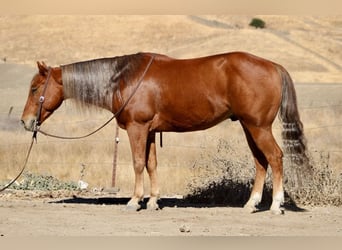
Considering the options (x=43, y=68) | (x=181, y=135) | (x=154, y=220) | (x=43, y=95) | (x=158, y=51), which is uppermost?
(x=158, y=51)

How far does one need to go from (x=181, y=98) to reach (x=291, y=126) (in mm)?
1532

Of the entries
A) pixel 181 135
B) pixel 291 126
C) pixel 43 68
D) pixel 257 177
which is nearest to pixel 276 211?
pixel 257 177

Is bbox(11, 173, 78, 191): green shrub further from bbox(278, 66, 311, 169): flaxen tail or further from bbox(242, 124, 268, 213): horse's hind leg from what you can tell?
bbox(278, 66, 311, 169): flaxen tail

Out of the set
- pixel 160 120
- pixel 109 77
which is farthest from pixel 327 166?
pixel 109 77

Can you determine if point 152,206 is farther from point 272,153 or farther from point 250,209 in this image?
Result: point 272,153

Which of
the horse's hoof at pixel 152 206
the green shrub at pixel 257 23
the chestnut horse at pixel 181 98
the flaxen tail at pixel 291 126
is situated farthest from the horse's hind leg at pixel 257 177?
the green shrub at pixel 257 23

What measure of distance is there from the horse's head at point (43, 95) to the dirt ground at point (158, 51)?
4.02 feet

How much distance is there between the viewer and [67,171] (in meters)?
14.7

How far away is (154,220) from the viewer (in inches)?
376

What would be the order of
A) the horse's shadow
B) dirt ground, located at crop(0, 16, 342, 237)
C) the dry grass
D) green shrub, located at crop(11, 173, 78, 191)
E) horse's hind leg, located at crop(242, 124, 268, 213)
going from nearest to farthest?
1. dirt ground, located at crop(0, 16, 342, 237)
2. horse's hind leg, located at crop(242, 124, 268, 213)
3. the horse's shadow
4. the dry grass
5. green shrub, located at crop(11, 173, 78, 191)

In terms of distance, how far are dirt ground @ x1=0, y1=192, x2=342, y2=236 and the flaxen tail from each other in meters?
0.75

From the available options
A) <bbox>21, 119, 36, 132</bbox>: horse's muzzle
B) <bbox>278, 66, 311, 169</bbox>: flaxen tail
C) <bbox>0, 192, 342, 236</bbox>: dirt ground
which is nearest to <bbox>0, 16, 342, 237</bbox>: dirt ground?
<bbox>0, 192, 342, 236</bbox>: dirt ground

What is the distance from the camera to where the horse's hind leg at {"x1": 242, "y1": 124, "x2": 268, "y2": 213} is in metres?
10.3

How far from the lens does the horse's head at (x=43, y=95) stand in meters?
10.7
